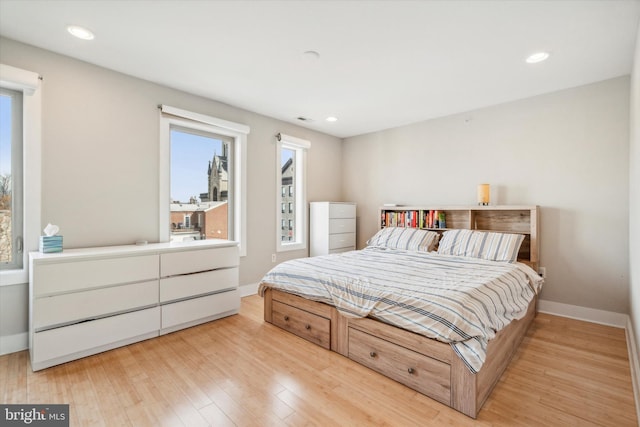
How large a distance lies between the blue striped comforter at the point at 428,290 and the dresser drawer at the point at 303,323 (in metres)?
0.17

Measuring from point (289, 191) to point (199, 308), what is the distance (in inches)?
89.5

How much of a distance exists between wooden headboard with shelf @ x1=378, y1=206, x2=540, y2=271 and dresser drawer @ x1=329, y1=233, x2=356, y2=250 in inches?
24.8

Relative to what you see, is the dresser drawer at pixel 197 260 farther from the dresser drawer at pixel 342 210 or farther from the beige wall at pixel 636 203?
the beige wall at pixel 636 203

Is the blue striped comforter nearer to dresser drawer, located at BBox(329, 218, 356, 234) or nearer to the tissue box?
dresser drawer, located at BBox(329, 218, 356, 234)

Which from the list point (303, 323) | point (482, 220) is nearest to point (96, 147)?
point (303, 323)

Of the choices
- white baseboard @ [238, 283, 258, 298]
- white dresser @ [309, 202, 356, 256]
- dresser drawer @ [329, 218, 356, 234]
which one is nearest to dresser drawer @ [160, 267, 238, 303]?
white baseboard @ [238, 283, 258, 298]

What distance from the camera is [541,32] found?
7.12ft

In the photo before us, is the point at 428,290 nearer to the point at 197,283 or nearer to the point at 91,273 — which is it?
the point at 197,283

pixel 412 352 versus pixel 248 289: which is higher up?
pixel 412 352

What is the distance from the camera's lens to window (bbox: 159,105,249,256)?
321 cm

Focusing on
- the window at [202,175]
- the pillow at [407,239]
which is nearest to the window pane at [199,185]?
the window at [202,175]

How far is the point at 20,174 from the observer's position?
7.98 ft

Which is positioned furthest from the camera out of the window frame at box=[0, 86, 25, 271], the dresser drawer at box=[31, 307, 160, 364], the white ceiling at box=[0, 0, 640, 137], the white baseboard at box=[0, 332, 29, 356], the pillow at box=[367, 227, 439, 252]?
the pillow at box=[367, 227, 439, 252]

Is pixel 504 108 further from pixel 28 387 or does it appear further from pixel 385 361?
pixel 28 387
